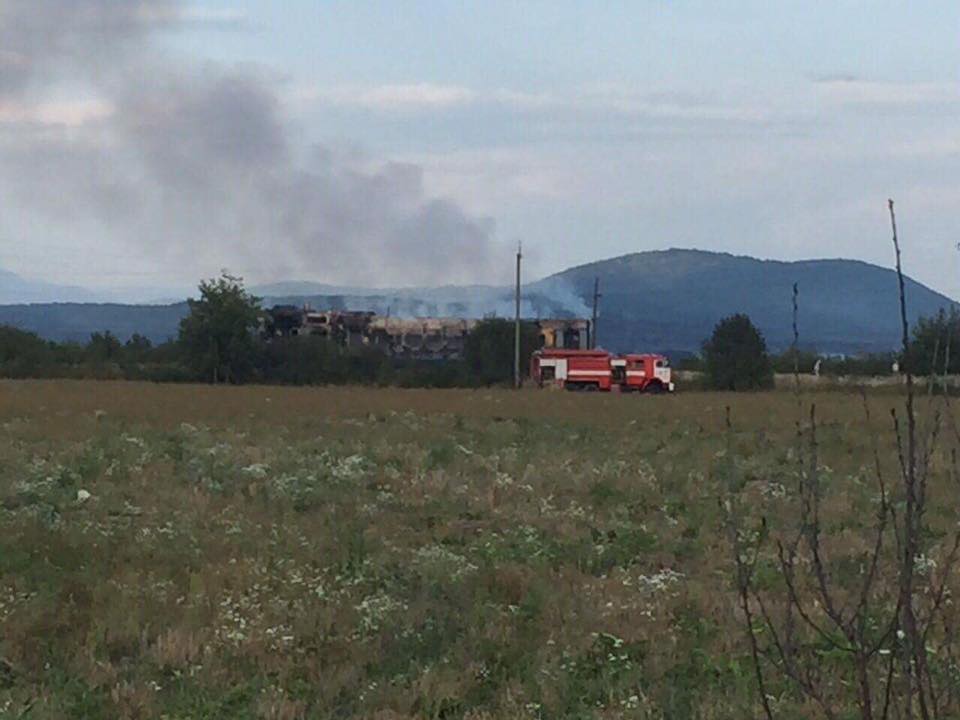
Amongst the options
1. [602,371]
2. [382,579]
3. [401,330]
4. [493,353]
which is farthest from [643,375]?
[382,579]

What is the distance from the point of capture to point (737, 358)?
66.2 metres

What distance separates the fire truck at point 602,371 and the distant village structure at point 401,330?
13.4 m

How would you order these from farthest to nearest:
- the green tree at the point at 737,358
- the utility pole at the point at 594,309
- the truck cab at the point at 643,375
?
the utility pole at the point at 594,309, the green tree at the point at 737,358, the truck cab at the point at 643,375

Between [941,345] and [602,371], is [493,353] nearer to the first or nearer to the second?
[602,371]

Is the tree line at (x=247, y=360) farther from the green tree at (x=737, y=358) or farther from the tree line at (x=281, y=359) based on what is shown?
the green tree at (x=737, y=358)

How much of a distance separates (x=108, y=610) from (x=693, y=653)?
3576 mm

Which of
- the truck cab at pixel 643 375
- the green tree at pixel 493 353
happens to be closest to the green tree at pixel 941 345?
the truck cab at pixel 643 375

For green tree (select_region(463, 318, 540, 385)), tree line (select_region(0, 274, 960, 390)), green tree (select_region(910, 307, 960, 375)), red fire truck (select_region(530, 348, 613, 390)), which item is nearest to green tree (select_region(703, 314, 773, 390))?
tree line (select_region(0, 274, 960, 390))

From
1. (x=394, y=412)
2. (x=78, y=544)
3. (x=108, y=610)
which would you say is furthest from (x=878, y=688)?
(x=394, y=412)

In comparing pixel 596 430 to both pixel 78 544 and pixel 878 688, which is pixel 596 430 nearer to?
pixel 78 544

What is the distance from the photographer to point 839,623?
3.18 meters

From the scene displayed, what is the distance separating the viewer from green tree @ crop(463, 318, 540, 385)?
240 feet

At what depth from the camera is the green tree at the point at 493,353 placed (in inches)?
2884

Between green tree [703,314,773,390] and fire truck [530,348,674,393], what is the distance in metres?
2.57
